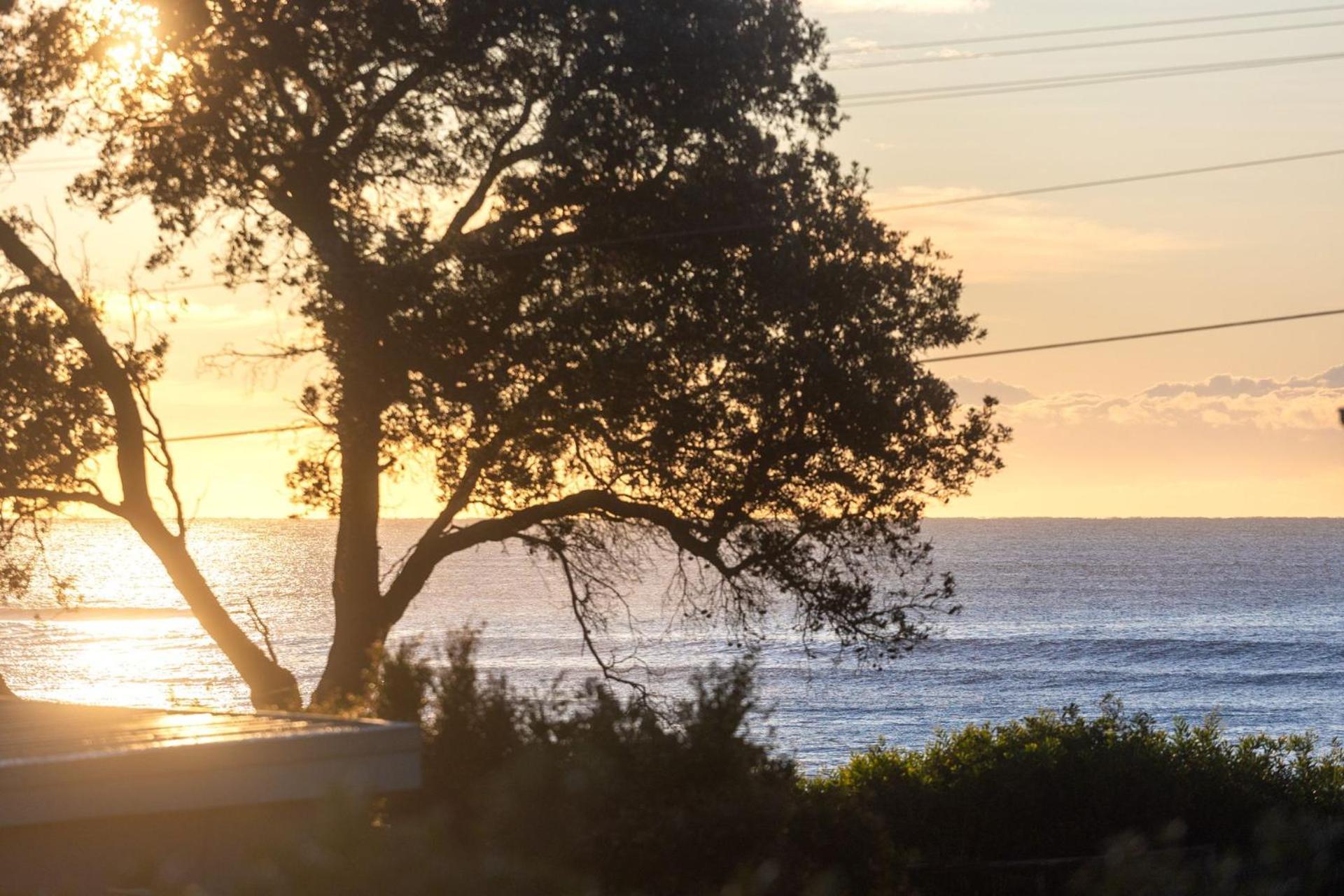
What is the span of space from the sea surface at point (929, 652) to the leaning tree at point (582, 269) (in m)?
4.82

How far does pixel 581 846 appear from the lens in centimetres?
923

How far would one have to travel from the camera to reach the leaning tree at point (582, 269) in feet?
48.7

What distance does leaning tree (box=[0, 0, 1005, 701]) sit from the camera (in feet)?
48.7

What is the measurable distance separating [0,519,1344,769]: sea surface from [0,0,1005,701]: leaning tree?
15.8 ft

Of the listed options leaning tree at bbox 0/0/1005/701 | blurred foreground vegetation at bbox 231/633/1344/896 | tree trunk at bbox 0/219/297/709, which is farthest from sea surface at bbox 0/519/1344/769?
tree trunk at bbox 0/219/297/709

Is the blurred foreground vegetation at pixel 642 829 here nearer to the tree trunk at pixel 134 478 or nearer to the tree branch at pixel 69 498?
the tree trunk at pixel 134 478

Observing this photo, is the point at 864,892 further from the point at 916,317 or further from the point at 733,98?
the point at 733,98

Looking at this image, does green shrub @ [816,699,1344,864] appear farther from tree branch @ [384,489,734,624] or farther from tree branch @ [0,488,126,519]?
tree branch @ [0,488,126,519]

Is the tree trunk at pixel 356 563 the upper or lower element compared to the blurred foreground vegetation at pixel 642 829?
upper

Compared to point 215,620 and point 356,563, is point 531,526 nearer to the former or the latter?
point 356,563

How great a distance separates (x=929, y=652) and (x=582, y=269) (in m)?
67.2

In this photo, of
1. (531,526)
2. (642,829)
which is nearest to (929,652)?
(531,526)

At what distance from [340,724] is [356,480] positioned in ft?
28.9

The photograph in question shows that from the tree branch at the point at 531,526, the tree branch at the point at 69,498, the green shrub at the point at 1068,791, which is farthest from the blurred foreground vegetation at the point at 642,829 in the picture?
the tree branch at the point at 69,498
